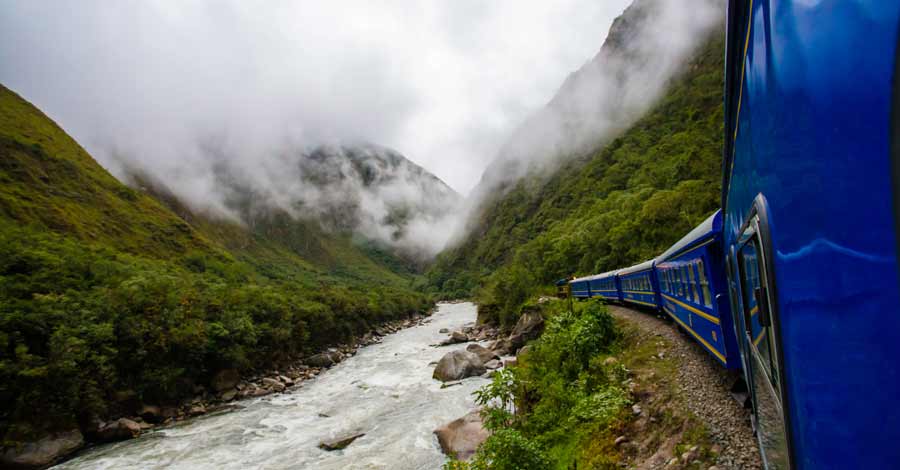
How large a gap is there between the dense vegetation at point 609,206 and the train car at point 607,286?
902 cm

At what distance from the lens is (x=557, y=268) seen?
5262cm

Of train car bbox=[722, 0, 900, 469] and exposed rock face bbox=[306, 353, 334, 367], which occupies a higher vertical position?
train car bbox=[722, 0, 900, 469]

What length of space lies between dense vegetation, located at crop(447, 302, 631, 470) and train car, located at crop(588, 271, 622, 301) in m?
7.96

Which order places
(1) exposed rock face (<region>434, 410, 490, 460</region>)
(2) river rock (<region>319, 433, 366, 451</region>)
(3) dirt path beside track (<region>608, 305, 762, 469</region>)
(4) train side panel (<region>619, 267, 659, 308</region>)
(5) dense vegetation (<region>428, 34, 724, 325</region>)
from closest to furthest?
(3) dirt path beside track (<region>608, 305, 762, 469</region>) < (1) exposed rock face (<region>434, 410, 490, 460</region>) < (2) river rock (<region>319, 433, 366, 451</region>) < (4) train side panel (<region>619, 267, 659, 308</region>) < (5) dense vegetation (<region>428, 34, 724, 325</region>)

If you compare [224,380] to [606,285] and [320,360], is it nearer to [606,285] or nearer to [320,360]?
[320,360]

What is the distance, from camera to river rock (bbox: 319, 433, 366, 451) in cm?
1407

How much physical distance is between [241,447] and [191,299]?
13959 mm

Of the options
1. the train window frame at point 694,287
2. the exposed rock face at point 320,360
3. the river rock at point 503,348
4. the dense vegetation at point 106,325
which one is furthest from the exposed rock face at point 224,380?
the train window frame at point 694,287

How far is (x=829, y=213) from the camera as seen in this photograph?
126cm

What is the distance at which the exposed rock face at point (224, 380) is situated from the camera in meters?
23.2

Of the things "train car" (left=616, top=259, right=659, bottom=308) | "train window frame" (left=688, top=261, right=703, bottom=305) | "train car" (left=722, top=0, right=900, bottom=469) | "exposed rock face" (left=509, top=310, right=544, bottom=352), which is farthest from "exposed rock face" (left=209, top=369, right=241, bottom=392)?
"train car" (left=722, top=0, right=900, bottom=469)

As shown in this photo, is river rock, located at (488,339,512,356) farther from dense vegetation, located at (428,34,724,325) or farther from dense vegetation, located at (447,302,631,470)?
dense vegetation, located at (447,302,631,470)

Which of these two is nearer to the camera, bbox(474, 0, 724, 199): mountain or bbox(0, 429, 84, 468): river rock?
bbox(0, 429, 84, 468): river rock

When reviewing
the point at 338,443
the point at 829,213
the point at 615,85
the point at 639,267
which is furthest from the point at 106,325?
the point at 615,85
